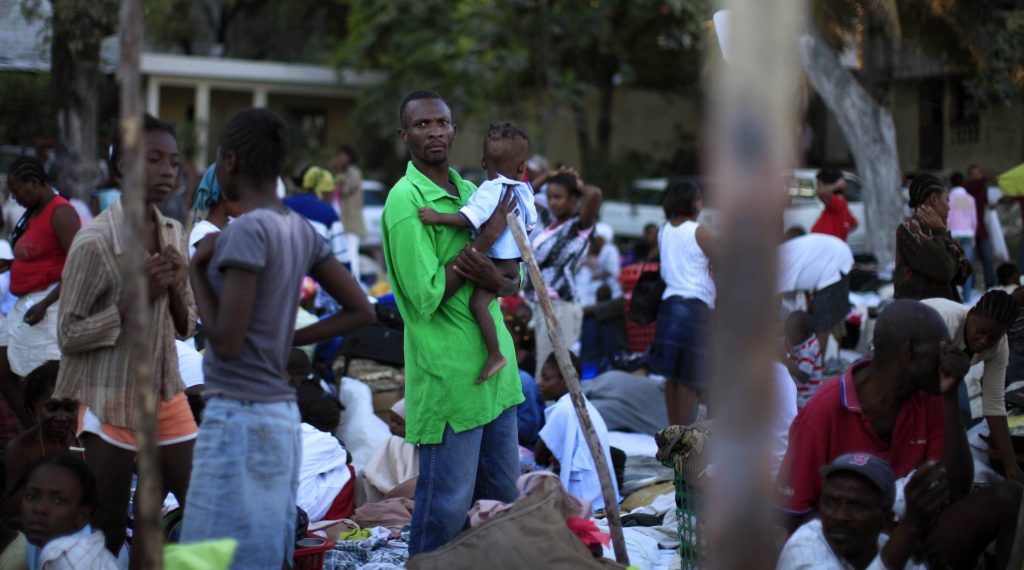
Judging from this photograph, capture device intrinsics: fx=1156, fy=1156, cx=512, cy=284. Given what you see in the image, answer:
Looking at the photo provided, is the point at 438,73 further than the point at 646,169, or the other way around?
the point at 646,169

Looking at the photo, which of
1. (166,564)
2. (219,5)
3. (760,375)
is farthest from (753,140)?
(219,5)

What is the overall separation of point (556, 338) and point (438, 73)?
2051 cm

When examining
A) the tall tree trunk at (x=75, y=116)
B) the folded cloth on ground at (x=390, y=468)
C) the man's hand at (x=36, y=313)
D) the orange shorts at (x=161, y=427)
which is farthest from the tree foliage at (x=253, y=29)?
the orange shorts at (x=161, y=427)

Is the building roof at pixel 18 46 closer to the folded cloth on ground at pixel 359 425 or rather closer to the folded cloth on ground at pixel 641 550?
the folded cloth on ground at pixel 359 425

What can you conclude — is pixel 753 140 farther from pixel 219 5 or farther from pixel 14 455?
pixel 219 5

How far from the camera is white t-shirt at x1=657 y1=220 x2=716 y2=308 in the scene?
7.55 m

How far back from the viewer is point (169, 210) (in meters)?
9.84

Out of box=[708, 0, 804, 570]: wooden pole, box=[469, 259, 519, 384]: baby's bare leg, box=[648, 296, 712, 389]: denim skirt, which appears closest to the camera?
box=[708, 0, 804, 570]: wooden pole

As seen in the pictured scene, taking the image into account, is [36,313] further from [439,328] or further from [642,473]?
[642,473]

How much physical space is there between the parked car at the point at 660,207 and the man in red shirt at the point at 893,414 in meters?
15.4

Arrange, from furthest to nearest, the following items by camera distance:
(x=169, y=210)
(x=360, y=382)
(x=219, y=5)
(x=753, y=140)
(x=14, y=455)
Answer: (x=219, y=5) → (x=169, y=210) → (x=360, y=382) → (x=14, y=455) → (x=753, y=140)

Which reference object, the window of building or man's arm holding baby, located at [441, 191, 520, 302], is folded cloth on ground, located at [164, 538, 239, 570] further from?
the window of building

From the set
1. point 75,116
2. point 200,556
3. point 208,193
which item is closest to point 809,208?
point 75,116

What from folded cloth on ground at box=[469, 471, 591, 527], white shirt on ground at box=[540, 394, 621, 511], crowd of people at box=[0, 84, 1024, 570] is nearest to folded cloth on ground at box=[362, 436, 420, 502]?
crowd of people at box=[0, 84, 1024, 570]
